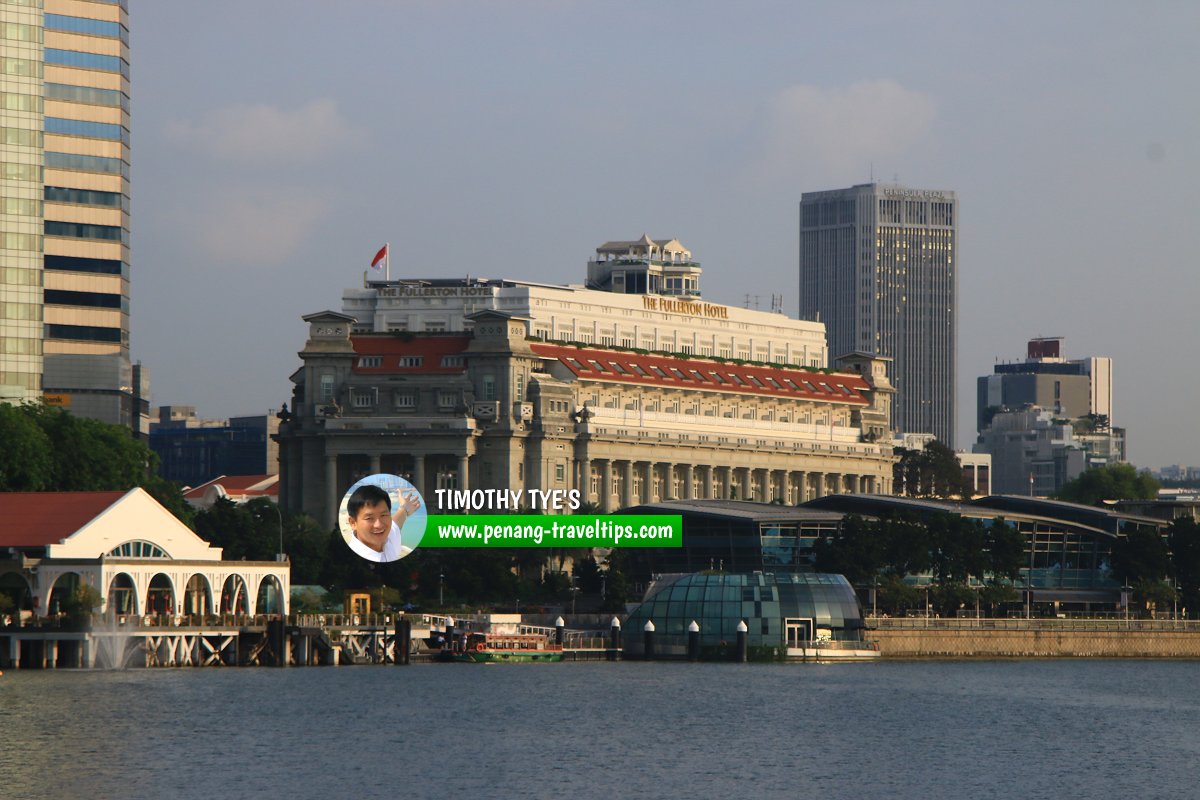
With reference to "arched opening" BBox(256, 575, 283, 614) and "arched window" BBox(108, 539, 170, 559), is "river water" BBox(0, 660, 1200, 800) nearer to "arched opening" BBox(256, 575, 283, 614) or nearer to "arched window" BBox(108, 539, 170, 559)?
"arched window" BBox(108, 539, 170, 559)

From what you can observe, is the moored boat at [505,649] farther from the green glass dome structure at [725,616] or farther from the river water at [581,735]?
the river water at [581,735]

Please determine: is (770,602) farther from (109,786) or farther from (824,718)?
(109,786)

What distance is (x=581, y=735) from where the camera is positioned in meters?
134

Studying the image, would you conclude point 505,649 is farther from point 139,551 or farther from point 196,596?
point 139,551

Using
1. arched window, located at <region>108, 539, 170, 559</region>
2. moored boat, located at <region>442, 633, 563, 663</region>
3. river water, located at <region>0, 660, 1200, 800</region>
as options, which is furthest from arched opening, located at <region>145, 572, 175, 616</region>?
moored boat, located at <region>442, 633, 563, 663</region>

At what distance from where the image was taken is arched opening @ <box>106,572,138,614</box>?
175000 millimetres

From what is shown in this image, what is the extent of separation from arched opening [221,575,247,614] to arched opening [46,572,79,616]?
11.4 meters

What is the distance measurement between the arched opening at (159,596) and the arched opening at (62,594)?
552 cm

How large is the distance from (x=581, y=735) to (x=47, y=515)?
54.1 metres

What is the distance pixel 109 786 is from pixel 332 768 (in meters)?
11.4

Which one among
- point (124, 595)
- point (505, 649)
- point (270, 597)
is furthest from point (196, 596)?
point (505, 649)

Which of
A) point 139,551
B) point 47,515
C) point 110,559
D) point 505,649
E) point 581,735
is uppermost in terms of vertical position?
point 47,515

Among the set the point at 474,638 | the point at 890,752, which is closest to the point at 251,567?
the point at 474,638

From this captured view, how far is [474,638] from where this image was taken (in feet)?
637
